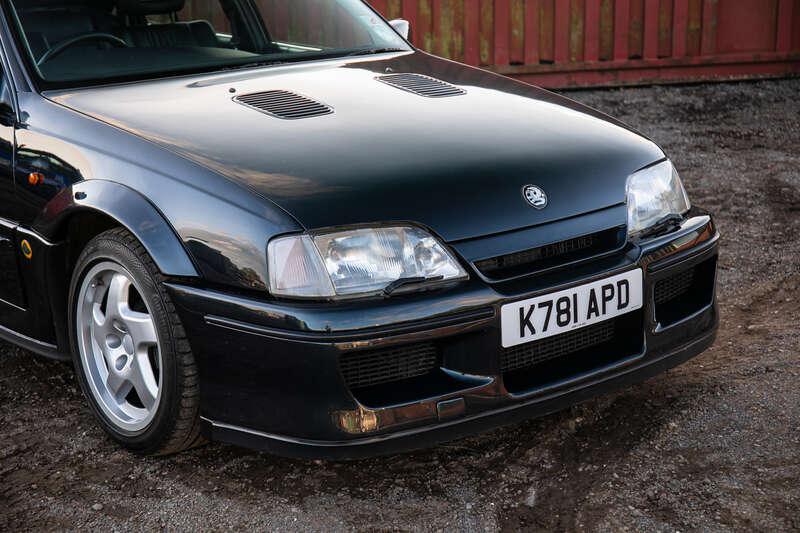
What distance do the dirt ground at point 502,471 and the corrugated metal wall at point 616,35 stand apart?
19.9ft

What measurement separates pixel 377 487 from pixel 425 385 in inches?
16.4

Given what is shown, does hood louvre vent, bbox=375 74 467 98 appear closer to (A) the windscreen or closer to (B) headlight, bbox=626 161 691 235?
(A) the windscreen

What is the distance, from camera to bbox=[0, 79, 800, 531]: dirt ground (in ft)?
8.49

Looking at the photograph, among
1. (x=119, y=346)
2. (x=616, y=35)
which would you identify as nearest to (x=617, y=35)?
(x=616, y=35)

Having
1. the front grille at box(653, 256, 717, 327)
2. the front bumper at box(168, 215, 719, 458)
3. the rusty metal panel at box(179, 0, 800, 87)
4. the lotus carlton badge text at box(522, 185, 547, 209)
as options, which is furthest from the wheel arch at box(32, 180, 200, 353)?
the rusty metal panel at box(179, 0, 800, 87)

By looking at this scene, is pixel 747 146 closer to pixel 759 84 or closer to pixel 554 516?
pixel 759 84

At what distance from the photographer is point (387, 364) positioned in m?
2.48

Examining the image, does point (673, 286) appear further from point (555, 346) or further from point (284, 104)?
point (284, 104)

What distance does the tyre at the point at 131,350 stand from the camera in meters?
2.67

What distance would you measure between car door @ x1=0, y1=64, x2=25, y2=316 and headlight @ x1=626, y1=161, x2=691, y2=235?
184 cm

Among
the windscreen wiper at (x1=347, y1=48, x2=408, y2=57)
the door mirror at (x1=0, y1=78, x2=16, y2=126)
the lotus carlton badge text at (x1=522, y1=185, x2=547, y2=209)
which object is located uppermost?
the windscreen wiper at (x1=347, y1=48, x2=408, y2=57)

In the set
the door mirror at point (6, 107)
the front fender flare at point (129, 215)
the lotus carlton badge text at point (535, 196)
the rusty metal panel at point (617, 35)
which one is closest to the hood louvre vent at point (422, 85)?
the lotus carlton badge text at point (535, 196)

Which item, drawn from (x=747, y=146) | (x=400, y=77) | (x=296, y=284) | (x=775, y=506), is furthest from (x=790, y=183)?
(x=296, y=284)

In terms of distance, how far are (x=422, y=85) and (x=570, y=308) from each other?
3.52ft
